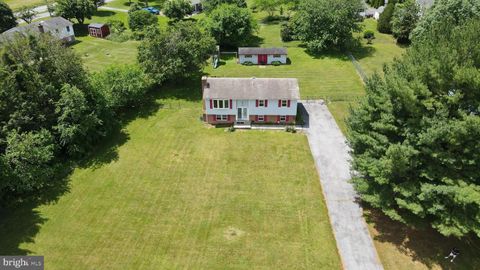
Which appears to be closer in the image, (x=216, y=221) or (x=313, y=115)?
(x=216, y=221)

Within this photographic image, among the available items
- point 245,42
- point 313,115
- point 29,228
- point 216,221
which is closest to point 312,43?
point 245,42

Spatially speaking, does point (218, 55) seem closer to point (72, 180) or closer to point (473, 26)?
point (72, 180)

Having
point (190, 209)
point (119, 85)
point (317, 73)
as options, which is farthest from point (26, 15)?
point (190, 209)

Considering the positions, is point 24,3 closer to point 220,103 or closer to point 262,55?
point 262,55

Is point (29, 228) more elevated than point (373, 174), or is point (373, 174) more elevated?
point (373, 174)

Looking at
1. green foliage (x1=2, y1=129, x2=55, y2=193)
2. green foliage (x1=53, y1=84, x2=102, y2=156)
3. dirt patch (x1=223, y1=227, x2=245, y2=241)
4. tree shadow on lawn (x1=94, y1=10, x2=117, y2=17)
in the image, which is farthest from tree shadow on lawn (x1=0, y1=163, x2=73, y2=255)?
tree shadow on lawn (x1=94, y1=10, x2=117, y2=17)

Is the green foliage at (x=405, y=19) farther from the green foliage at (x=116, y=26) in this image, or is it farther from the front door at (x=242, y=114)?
the green foliage at (x=116, y=26)

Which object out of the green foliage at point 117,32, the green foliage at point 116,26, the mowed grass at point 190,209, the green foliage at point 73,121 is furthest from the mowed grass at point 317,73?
the green foliage at point 116,26
